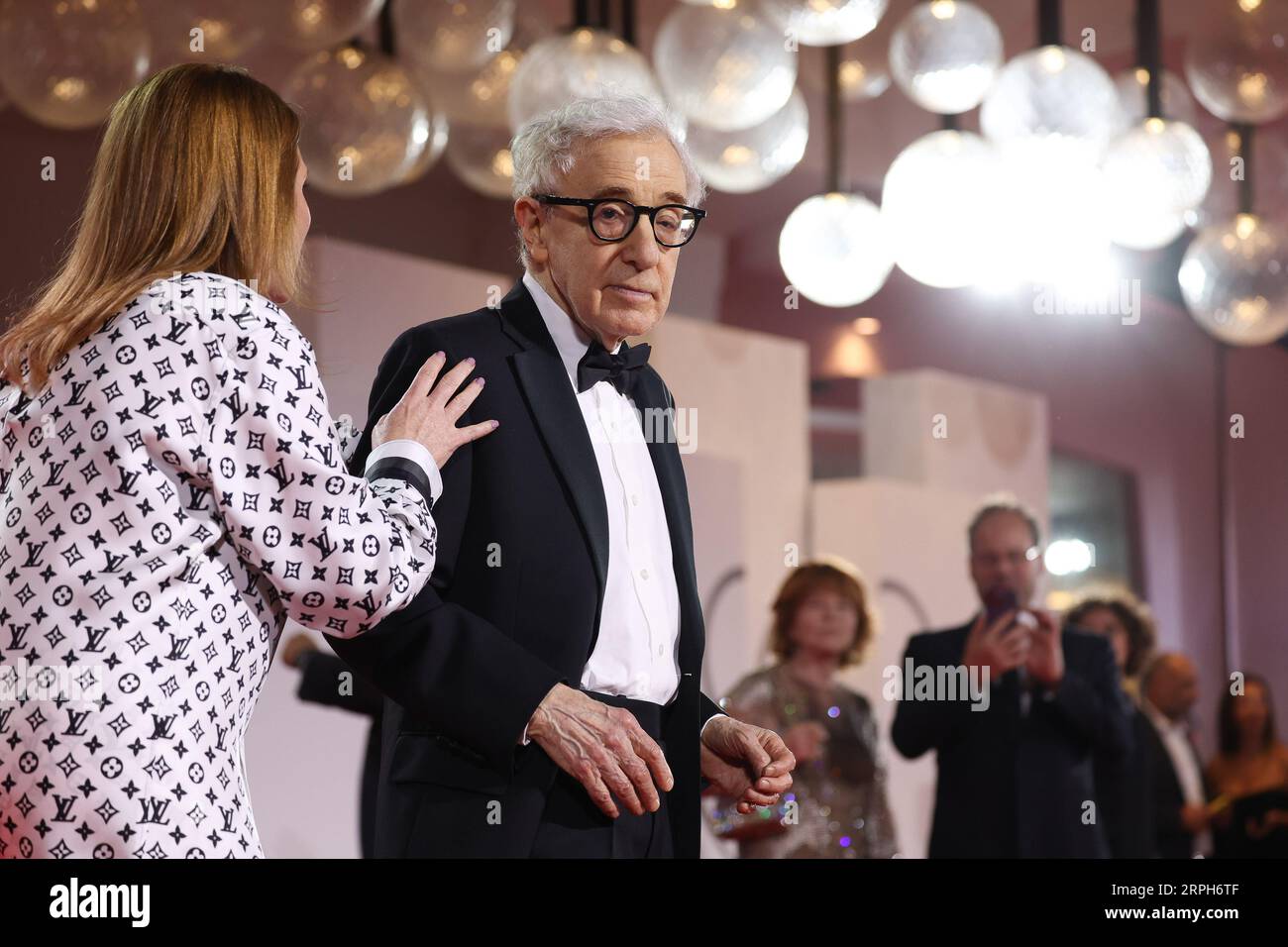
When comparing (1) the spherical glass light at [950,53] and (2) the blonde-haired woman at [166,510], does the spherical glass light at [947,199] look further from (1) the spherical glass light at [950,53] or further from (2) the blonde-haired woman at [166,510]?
(2) the blonde-haired woman at [166,510]

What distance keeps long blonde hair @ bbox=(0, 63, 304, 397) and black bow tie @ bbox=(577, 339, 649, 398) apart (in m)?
0.37

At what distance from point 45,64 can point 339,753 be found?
222 centimetres

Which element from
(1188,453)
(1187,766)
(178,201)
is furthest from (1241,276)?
(1188,453)

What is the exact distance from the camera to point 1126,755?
149 inches

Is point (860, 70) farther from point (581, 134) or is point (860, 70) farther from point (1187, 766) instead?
point (1187, 766)

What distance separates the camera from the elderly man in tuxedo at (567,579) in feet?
5.63

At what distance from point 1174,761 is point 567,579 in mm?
4962

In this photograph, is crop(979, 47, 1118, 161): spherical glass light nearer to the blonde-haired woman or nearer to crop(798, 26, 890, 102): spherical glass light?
crop(798, 26, 890, 102): spherical glass light

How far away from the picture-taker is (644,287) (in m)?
1.88

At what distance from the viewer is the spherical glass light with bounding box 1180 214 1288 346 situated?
3.98 metres

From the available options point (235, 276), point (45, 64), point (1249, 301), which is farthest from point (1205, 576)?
point (235, 276)
